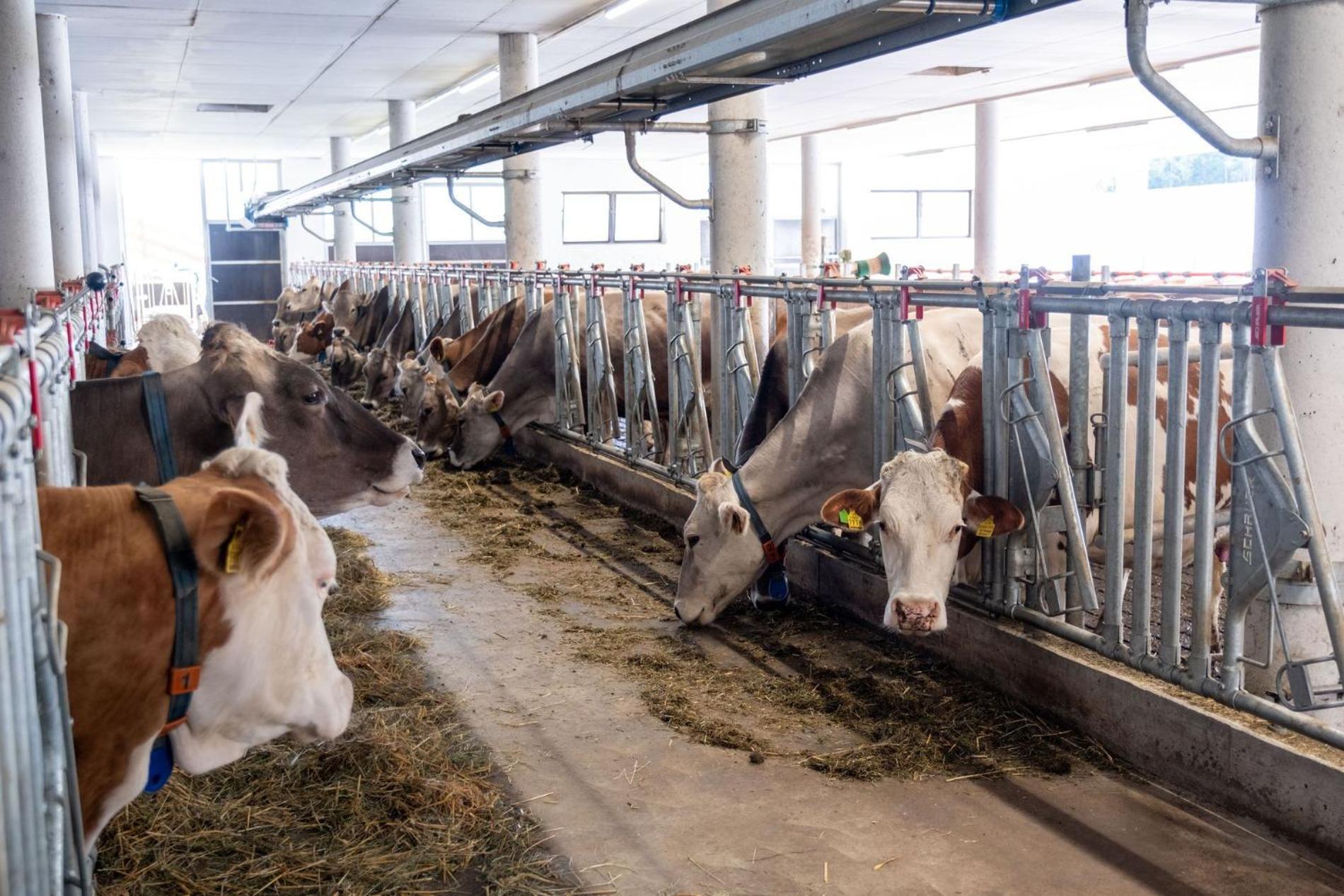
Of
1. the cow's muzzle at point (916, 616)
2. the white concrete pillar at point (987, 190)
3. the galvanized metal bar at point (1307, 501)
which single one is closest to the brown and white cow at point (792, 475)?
the cow's muzzle at point (916, 616)

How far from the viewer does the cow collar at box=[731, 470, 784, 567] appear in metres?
6.15

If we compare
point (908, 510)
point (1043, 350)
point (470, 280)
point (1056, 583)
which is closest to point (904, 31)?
point (1043, 350)

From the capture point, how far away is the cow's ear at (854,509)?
193 inches

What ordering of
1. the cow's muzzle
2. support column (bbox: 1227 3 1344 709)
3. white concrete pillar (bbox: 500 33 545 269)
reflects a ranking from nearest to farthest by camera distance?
support column (bbox: 1227 3 1344 709) → the cow's muzzle → white concrete pillar (bbox: 500 33 545 269)

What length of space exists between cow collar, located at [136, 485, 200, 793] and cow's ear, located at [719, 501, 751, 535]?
390cm

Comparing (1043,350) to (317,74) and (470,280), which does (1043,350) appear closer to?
(470,280)

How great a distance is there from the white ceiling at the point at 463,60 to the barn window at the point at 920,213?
31.1ft

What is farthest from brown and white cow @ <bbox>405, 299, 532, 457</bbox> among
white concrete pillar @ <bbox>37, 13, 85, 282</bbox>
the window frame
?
the window frame

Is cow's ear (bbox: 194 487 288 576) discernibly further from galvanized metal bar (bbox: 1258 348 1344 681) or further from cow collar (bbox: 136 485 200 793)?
galvanized metal bar (bbox: 1258 348 1344 681)

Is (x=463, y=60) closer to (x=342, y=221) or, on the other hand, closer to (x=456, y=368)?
(x=456, y=368)

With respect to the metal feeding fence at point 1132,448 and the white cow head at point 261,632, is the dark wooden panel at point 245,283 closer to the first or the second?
the metal feeding fence at point 1132,448

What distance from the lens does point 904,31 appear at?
15.9 ft

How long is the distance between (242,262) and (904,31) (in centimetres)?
2637

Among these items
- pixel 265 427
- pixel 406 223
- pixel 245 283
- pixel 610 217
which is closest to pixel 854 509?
pixel 265 427
